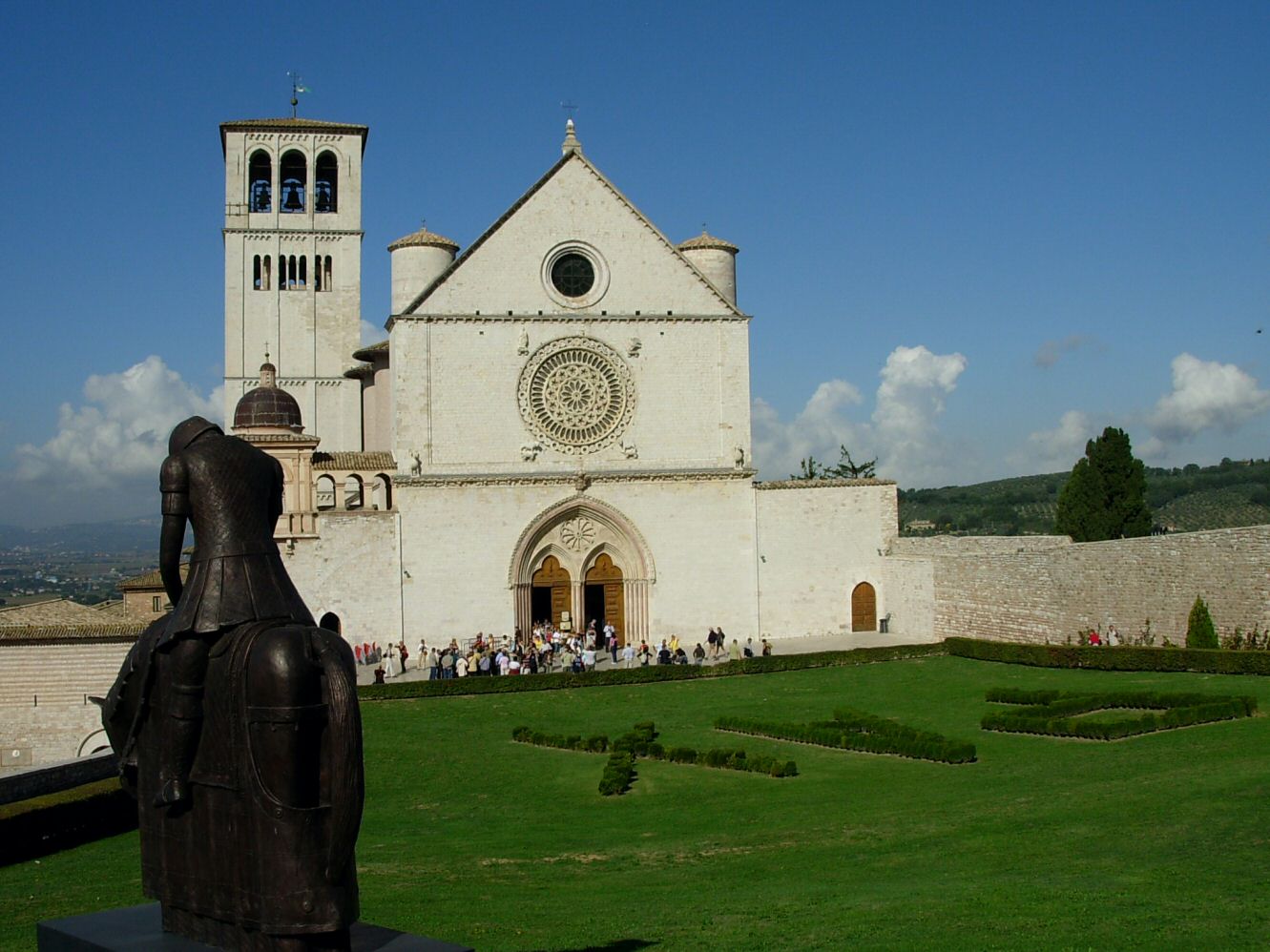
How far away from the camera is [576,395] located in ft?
136

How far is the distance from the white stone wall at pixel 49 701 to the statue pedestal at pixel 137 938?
2310 centimetres

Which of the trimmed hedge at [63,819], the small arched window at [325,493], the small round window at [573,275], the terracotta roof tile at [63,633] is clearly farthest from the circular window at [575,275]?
the trimmed hedge at [63,819]

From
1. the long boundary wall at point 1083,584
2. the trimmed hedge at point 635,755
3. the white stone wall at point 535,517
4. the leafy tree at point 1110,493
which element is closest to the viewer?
the trimmed hedge at point 635,755

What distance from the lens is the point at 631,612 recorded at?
1641 inches

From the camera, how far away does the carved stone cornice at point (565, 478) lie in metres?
39.9

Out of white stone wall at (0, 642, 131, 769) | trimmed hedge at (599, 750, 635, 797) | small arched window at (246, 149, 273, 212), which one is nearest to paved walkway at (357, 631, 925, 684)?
white stone wall at (0, 642, 131, 769)

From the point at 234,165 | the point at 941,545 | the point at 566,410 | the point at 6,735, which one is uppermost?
the point at 234,165

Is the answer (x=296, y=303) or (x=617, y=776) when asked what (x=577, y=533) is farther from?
(x=617, y=776)

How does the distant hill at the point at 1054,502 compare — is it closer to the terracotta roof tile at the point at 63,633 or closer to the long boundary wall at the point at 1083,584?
the long boundary wall at the point at 1083,584

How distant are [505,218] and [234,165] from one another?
17.4 metres

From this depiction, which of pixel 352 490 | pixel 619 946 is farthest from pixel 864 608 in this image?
pixel 619 946

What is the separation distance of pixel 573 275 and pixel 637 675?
13.0m

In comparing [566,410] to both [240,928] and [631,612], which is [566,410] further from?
[240,928]

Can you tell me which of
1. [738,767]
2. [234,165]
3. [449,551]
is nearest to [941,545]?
[449,551]
